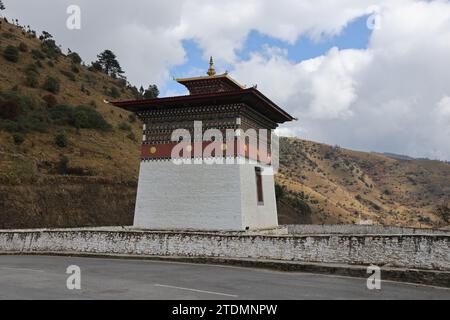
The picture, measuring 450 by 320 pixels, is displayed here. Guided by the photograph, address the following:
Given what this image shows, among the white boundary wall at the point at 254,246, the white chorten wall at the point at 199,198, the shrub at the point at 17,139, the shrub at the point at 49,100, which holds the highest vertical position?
the shrub at the point at 49,100

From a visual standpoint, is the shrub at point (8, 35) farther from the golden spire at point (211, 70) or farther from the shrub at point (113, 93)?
the golden spire at point (211, 70)

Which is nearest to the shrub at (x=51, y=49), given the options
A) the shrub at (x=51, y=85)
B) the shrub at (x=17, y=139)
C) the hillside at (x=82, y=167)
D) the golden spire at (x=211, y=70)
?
the hillside at (x=82, y=167)

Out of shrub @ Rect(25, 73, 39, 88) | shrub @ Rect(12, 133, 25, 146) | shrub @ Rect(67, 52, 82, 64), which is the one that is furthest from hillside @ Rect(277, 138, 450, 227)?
shrub @ Rect(67, 52, 82, 64)

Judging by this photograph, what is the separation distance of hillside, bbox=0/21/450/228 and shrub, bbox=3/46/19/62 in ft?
0.70

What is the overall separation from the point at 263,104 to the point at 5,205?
20799 mm

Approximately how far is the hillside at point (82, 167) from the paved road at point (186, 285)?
65.5ft

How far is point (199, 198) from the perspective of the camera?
22406 mm

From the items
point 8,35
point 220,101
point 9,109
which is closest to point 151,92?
point 8,35

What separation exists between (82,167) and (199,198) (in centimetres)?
2365

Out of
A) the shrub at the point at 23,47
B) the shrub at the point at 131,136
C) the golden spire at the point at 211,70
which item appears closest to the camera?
the golden spire at the point at 211,70

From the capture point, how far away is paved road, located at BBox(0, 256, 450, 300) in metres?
10.2

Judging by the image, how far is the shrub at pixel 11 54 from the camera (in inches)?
2373

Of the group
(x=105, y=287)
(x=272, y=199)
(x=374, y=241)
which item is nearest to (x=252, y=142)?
(x=272, y=199)

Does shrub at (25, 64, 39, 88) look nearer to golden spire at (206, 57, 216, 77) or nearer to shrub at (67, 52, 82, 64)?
shrub at (67, 52, 82, 64)
